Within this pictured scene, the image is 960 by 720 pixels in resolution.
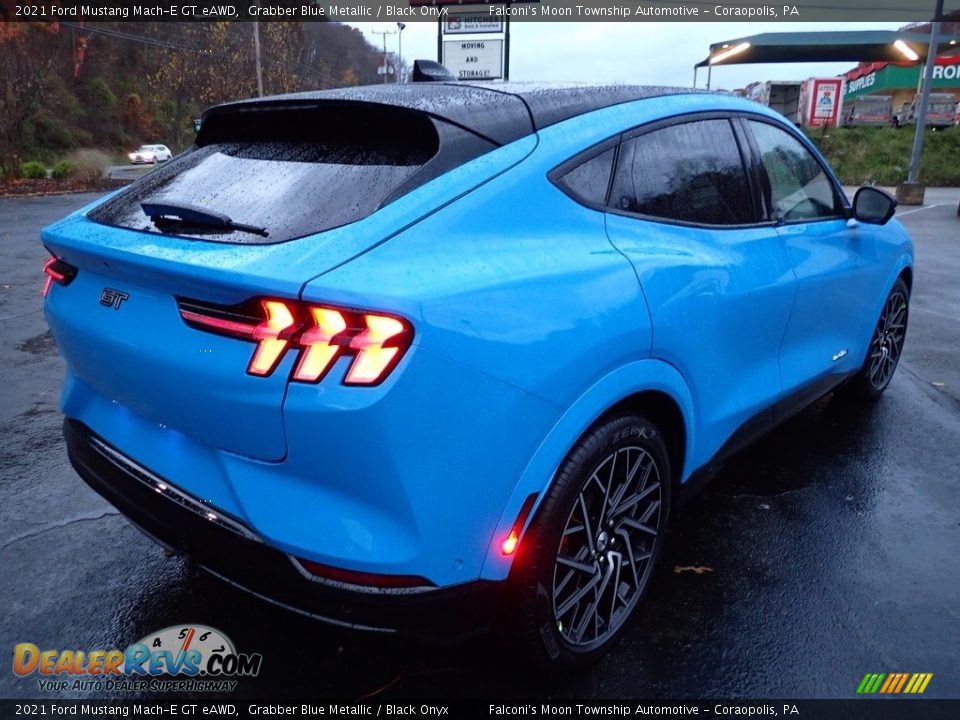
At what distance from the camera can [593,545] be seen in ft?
7.02

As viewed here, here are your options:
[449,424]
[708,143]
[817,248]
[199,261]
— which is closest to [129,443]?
[199,261]

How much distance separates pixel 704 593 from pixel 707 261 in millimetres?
1189

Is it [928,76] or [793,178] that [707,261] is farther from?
[928,76]

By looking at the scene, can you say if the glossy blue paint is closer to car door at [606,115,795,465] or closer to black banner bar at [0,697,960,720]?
car door at [606,115,795,465]

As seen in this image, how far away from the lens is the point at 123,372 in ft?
6.35

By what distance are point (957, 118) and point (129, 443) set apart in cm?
4257

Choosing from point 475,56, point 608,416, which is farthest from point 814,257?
point 475,56

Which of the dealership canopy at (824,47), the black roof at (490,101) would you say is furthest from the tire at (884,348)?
the dealership canopy at (824,47)

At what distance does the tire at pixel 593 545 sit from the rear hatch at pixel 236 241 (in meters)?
0.75

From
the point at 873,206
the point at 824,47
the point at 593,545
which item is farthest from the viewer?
the point at 824,47

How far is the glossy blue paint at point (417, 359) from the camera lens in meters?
1.58

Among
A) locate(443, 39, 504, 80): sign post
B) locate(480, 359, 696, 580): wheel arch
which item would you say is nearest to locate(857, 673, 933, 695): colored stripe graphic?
locate(480, 359, 696, 580): wheel arch

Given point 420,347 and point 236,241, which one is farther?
point 236,241

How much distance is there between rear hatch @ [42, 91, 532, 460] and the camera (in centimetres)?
165
